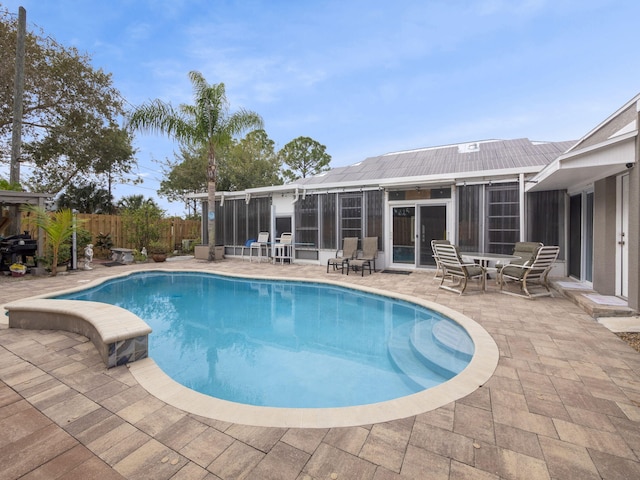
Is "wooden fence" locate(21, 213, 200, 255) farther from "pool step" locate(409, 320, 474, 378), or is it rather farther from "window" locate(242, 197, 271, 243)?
"pool step" locate(409, 320, 474, 378)

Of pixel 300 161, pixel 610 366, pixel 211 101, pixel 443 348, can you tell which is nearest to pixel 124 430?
pixel 443 348

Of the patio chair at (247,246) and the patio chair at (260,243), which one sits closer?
the patio chair at (260,243)

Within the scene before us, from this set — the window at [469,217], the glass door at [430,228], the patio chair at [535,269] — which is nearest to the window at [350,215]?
the glass door at [430,228]

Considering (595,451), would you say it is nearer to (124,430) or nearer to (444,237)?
(124,430)

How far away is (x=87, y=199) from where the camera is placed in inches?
650

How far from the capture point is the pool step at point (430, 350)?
11.1 ft

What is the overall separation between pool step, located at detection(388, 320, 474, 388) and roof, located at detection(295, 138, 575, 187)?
5.18 meters

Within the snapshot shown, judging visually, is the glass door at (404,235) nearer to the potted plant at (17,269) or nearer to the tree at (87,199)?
the potted plant at (17,269)

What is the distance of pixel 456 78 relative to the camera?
1015cm

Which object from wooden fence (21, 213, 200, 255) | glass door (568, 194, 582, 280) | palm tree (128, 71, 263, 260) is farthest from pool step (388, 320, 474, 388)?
wooden fence (21, 213, 200, 255)

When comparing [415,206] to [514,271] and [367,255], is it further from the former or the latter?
[514,271]

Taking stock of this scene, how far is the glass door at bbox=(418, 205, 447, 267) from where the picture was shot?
8844 millimetres

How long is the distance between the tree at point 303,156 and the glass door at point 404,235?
59.6ft

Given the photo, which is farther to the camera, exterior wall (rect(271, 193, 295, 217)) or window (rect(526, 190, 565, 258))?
exterior wall (rect(271, 193, 295, 217))
